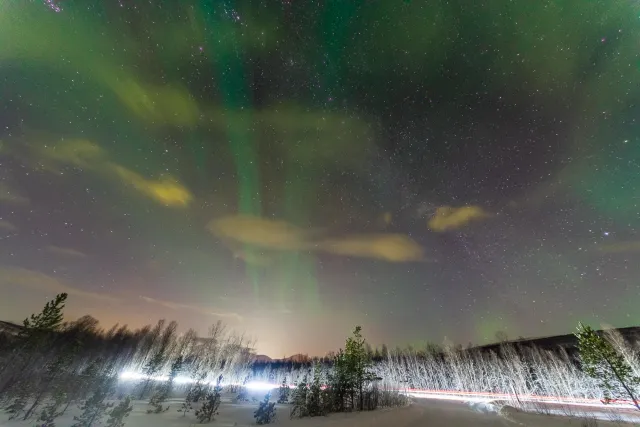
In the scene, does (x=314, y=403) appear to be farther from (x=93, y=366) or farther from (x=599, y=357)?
(x=599, y=357)

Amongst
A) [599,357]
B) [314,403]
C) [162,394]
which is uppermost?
[599,357]

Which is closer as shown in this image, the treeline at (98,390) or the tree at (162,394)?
the treeline at (98,390)

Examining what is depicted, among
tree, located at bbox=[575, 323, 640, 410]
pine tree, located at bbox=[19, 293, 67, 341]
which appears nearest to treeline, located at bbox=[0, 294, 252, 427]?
pine tree, located at bbox=[19, 293, 67, 341]

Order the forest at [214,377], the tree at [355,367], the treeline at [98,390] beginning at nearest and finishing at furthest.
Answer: the treeline at [98,390] < the forest at [214,377] < the tree at [355,367]

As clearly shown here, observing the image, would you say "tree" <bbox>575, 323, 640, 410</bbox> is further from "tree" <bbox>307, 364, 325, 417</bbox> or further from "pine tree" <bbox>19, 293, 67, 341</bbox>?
"pine tree" <bbox>19, 293, 67, 341</bbox>

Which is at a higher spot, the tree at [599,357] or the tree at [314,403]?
the tree at [599,357]

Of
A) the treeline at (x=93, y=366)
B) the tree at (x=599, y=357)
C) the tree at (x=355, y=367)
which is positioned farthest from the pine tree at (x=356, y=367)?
the tree at (x=599, y=357)

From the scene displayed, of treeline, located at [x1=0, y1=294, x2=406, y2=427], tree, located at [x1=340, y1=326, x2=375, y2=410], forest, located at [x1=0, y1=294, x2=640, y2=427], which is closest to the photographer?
treeline, located at [x1=0, y1=294, x2=406, y2=427]

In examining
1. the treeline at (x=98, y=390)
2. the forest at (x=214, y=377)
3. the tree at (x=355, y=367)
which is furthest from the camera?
the tree at (x=355, y=367)

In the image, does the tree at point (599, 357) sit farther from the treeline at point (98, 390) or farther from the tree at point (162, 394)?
the tree at point (162, 394)

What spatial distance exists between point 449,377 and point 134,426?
11161 centimetres

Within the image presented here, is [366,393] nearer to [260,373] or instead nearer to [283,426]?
[283,426]

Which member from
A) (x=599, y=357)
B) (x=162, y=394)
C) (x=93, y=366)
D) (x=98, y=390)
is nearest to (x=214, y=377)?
(x=162, y=394)

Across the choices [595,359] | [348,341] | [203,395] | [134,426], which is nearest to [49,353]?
[203,395]
